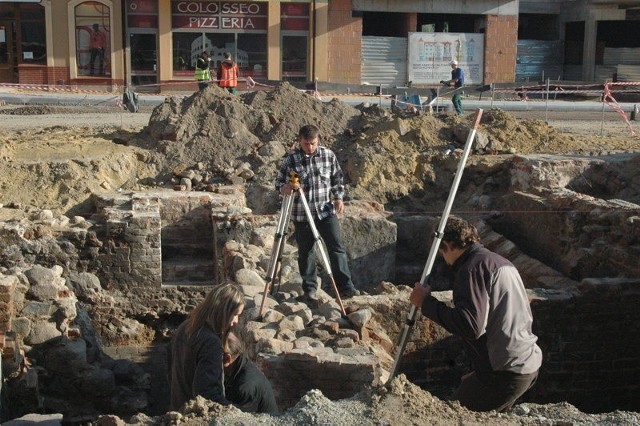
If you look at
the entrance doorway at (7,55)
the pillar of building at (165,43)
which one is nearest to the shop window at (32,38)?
the entrance doorway at (7,55)

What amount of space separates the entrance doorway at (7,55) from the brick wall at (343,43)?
966cm

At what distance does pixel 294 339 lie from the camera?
25.0ft

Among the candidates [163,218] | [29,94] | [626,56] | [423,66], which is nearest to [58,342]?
[163,218]

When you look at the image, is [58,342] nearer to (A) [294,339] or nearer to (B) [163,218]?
(A) [294,339]

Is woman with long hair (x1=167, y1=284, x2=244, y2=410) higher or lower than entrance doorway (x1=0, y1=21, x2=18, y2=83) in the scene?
lower

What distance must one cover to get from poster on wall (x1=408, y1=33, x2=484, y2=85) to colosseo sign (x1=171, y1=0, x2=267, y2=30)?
517 cm

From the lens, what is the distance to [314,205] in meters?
9.00

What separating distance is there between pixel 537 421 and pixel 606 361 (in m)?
4.01

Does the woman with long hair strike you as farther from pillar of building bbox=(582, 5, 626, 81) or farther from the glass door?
pillar of building bbox=(582, 5, 626, 81)

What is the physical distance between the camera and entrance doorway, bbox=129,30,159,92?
29.4m

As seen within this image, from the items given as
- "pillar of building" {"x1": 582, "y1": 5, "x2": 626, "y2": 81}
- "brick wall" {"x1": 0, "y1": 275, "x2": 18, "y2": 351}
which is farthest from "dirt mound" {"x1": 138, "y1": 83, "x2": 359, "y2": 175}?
"pillar of building" {"x1": 582, "y1": 5, "x2": 626, "y2": 81}

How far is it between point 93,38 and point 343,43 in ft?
25.3

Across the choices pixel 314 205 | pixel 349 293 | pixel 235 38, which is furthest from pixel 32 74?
pixel 349 293

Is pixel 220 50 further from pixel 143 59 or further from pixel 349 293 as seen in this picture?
pixel 349 293
